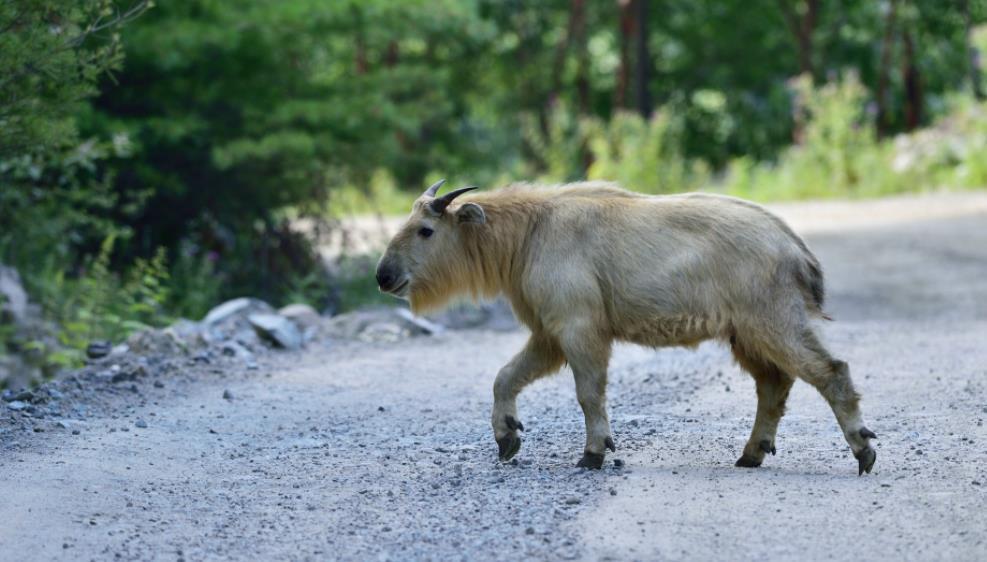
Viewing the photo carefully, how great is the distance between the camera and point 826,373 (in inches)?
247

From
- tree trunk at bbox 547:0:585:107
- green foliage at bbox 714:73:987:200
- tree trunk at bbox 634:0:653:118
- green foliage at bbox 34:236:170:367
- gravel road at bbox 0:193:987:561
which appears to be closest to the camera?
gravel road at bbox 0:193:987:561

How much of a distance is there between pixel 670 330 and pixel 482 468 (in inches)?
45.4

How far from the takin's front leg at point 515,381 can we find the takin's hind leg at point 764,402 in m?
0.93

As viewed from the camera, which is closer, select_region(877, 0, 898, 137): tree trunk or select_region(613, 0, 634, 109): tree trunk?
select_region(877, 0, 898, 137): tree trunk

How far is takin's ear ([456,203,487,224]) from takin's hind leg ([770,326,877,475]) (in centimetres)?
166

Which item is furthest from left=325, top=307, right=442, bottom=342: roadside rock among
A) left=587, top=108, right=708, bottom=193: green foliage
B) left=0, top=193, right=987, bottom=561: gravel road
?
left=587, top=108, right=708, bottom=193: green foliage

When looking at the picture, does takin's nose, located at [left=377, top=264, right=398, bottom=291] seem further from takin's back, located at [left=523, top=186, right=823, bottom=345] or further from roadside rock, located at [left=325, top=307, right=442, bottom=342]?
roadside rock, located at [left=325, top=307, right=442, bottom=342]

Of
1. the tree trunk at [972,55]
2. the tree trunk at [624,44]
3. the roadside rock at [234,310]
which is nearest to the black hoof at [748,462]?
the roadside rock at [234,310]

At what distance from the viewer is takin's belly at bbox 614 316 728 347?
648 cm

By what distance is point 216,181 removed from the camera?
569 inches

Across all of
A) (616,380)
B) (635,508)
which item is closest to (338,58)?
(616,380)

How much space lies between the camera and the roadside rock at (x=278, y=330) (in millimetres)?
10891

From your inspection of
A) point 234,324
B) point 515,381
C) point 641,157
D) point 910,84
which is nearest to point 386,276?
point 515,381

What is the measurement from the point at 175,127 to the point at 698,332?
7.86 m
